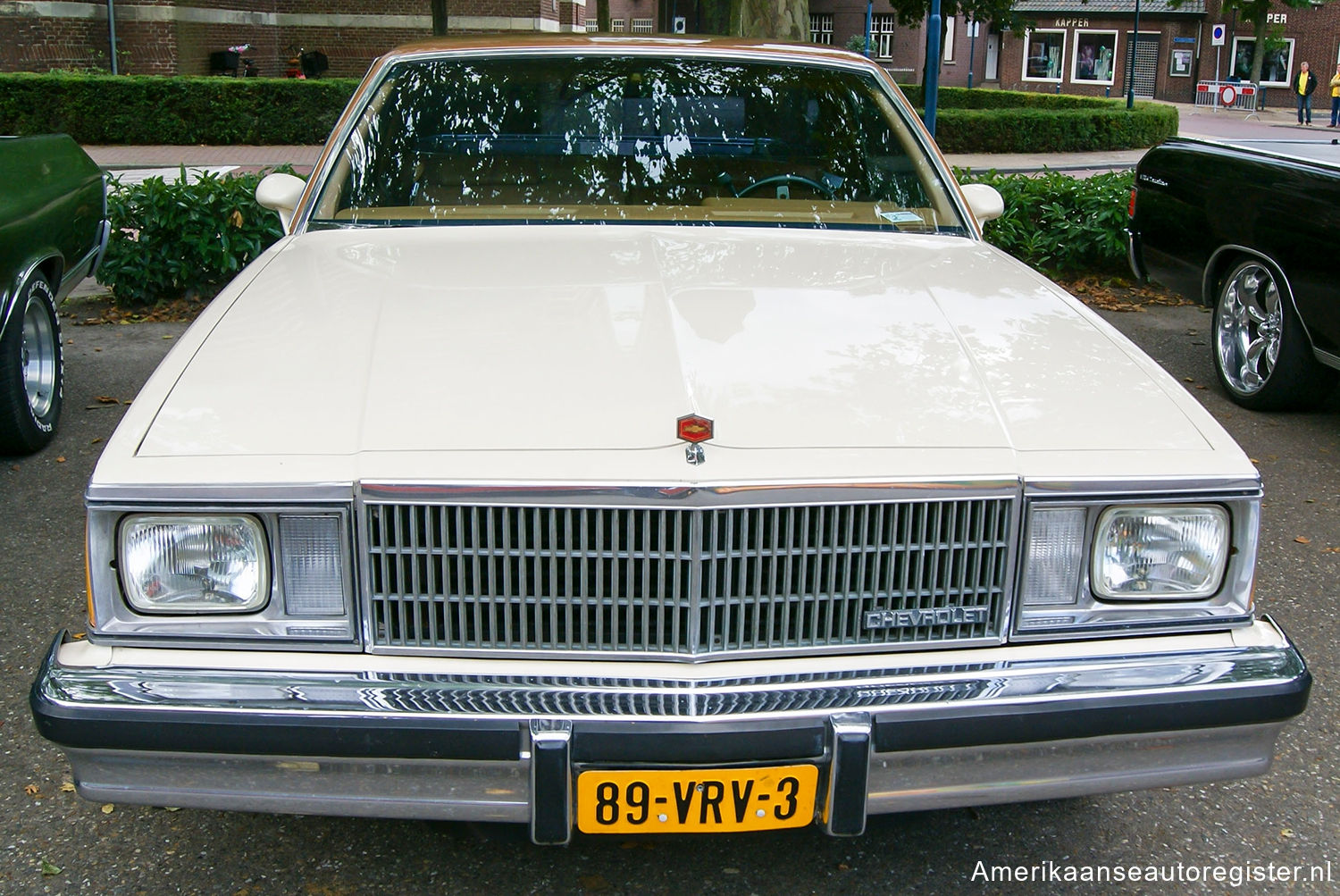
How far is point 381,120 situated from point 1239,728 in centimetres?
282

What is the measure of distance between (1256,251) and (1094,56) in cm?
5499

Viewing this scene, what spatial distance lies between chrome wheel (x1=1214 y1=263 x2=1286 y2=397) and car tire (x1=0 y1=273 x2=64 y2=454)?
18.1 ft

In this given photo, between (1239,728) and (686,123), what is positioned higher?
(686,123)

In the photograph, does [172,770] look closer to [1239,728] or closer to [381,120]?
[1239,728]

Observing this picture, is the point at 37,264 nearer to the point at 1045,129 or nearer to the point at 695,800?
the point at 695,800

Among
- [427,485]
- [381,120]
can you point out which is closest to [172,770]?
[427,485]

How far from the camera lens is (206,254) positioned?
7965 mm

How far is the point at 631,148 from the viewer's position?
3.65 metres

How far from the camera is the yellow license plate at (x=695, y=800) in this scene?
2064mm

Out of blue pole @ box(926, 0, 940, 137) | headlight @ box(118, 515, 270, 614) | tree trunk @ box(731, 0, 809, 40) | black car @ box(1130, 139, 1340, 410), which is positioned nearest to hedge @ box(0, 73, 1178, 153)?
blue pole @ box(926, 0, 940, 137)

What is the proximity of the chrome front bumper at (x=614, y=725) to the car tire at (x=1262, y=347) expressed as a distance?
3.99 meters

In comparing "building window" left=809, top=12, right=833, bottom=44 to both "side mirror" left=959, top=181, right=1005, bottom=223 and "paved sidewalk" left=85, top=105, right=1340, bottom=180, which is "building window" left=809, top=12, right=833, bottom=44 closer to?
"paved sidewalk" left=85, top=105, right=1340, bottom=180

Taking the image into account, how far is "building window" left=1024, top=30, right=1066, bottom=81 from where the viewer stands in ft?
183

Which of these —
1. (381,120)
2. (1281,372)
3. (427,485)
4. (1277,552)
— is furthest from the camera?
(1281,372)
